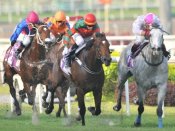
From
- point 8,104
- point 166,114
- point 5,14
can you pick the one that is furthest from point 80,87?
point 5,14

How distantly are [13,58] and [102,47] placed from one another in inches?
114

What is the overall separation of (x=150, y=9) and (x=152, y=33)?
39.3m

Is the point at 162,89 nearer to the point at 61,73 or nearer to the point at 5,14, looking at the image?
the point at 61,73

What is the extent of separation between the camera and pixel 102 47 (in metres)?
13.7

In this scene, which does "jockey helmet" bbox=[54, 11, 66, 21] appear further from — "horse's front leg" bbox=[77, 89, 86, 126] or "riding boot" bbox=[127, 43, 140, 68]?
"horse's front leg" bbox=[77, 89, 86, 126]

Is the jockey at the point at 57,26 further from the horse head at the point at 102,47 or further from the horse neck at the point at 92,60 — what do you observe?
the horse head at the point at 102,47

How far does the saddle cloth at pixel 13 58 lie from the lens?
630 inches

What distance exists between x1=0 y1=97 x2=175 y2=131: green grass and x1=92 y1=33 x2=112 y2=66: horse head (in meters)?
0.93

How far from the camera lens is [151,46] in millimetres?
13672

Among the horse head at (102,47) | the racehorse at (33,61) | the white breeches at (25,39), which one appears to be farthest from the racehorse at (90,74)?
the white breeches at (25,39)

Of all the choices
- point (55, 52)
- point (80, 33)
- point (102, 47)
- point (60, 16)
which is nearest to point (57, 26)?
point (60, 16)

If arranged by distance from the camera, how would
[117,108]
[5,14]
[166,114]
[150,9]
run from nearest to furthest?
[117,108]
[166,114]
[150,9]
[5,14]

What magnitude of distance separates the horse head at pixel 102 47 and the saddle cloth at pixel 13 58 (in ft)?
7.69

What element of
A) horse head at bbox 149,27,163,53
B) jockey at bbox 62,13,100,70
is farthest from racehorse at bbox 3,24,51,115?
horse head at bbox 149,27,163,53
